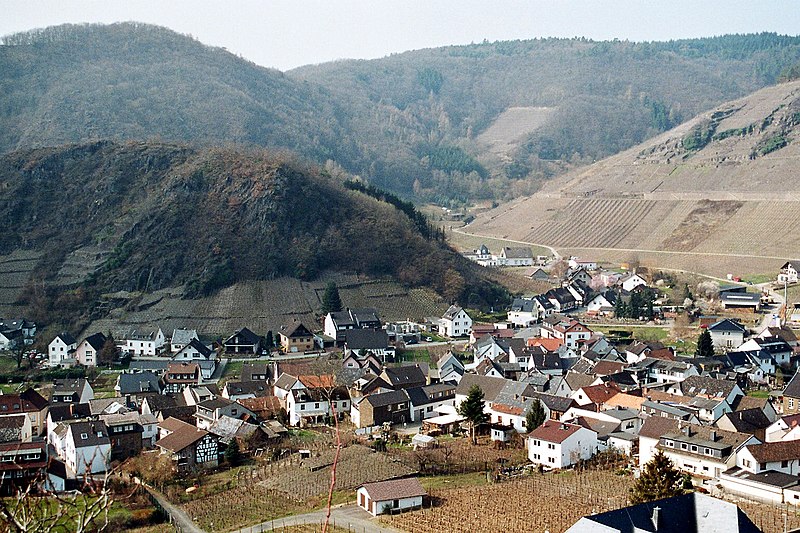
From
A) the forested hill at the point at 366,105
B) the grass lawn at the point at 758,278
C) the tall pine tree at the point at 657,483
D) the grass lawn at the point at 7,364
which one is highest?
the forested hill at the point at 366,105

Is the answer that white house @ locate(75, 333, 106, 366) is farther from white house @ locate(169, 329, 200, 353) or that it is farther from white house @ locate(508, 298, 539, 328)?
white house @ locate(508, 298, 539, 328)

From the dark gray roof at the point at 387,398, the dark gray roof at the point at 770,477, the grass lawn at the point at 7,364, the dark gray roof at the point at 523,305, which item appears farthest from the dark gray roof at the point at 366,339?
the dark gray roof at the point at 770,477

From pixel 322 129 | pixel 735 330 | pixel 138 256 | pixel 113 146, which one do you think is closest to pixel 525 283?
pixel 735 330

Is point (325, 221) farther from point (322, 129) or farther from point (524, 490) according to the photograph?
point (322, 129)

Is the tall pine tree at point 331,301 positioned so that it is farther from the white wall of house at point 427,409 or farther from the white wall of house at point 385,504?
the white wall of house at point 385,504

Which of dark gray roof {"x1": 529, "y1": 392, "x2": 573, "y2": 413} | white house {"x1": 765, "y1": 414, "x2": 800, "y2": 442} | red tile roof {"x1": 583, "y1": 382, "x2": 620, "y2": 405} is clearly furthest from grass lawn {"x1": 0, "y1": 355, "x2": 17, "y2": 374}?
→ white house {"x1": 765, "y1": 414, "x2": 800, "y2": 442}

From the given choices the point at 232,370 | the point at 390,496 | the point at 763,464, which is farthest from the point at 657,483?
the point at 232,370

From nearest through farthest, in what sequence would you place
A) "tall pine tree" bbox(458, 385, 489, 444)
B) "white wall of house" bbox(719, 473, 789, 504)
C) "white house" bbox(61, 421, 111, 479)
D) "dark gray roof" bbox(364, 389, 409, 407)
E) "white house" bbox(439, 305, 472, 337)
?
"white wall of house" bbox(719, 473, 789, 504)
"white house" bbox(61, 421, 111, 479)
"tall pine tree" bbox(458, 385, 489, 444)
"dark gray roof" bbox(364, 389, 409, 407)
"white house" bbox(439, 305, 472, 337)
